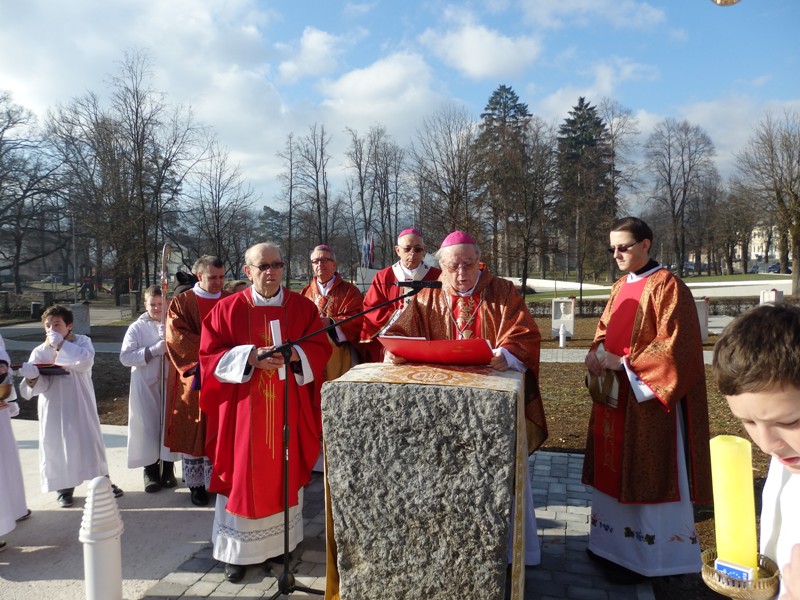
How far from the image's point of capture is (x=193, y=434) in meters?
4.96

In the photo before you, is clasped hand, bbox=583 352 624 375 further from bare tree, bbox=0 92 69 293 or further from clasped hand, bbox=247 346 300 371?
bare tree, bbox=0 92 69 293

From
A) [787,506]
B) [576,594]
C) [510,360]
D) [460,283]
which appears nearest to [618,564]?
[576,594]

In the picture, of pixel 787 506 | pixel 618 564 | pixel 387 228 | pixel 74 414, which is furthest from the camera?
pixel 387 228

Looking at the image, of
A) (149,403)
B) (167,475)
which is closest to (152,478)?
(167,475)

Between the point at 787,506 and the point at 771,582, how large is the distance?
0.26 m

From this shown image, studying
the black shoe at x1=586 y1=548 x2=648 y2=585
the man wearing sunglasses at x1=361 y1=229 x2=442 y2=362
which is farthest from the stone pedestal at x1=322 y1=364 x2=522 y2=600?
the man wearing sunglasses at x1=361 y1=229 x2=442 y2=362

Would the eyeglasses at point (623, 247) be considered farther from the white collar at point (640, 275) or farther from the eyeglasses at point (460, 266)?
the eyeglasses at point (460, 266)

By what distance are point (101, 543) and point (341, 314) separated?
3.09 meters

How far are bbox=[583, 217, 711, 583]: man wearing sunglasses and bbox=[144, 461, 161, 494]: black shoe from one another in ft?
13.1

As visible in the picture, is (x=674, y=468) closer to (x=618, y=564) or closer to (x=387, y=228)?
(x=618, y=564)

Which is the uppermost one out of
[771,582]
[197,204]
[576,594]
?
[197,204]

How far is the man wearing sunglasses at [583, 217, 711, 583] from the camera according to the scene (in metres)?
3.41

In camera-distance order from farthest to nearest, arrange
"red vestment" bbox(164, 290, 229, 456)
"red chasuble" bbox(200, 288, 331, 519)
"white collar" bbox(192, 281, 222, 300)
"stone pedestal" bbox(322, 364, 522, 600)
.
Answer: "white collar" bbox(192, 281, 222, 300)
"red vestment" bbox(164, 290, 229, 456)
"red chasuble" bbox(200, 288, 331, 519)
"stone pedestal" bbox(322, 364, 522, 600)

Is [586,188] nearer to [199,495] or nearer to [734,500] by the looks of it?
[199,495]
